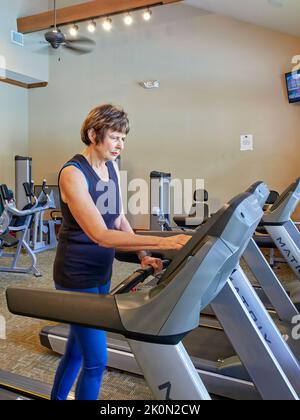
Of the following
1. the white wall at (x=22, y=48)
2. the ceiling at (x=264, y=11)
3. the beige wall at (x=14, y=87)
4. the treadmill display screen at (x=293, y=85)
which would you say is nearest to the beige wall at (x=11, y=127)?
the beige wall at (x=14, y=87)

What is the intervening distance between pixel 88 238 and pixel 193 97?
231 inches

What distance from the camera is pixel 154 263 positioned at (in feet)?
4.66

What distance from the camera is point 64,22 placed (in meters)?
6.56

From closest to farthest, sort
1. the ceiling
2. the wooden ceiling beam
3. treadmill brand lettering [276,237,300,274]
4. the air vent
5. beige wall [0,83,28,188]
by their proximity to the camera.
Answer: treadmill brand lettering [276,237,300,274] < the ceiling < the wooden ceiling beam < the air vent < beige wall [0,83,28,188]

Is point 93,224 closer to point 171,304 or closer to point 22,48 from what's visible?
point 171,304

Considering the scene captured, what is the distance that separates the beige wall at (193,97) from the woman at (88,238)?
5.22 metres

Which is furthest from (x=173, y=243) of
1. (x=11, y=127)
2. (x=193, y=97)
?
(x=11, y=127)

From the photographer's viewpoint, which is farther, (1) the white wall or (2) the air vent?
(2) the air vent

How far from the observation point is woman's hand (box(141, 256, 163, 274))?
1362 millimetres

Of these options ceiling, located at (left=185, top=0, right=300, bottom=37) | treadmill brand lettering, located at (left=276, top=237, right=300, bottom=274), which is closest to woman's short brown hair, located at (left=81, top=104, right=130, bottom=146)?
treadmill brand lettering, located at (left=276, top=237, right=300, bottom=274)

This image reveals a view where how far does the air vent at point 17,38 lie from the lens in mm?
7121

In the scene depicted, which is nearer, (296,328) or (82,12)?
(296,328)

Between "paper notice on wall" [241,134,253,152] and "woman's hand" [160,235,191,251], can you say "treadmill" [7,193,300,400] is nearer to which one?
"woman's hand" [160,235,191,251]

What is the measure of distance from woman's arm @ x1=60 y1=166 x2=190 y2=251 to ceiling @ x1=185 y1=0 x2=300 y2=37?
4.79 metres
